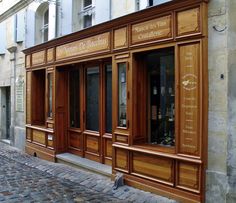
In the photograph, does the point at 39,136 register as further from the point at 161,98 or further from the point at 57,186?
the point at 161,98

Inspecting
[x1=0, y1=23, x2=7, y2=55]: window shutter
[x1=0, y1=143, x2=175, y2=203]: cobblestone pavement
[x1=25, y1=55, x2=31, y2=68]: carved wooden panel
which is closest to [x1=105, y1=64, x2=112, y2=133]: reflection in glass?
[x1=0, y1=143, x2=175, y2=203]: cobblestone pavement

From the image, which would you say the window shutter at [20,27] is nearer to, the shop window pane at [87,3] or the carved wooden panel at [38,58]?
the carved wooden panel at [38,58]

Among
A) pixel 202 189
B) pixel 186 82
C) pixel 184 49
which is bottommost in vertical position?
pixel 202 189

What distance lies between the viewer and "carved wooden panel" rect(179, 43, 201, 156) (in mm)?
5488

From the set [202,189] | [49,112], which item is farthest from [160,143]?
[49,112]

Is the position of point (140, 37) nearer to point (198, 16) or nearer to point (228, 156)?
point (198, 16)

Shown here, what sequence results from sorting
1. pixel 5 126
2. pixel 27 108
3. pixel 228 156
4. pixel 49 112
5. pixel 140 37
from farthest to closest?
pixel 5 126
pixel 27 108
pixel 49 112
pixel 140 37
pixel 228 156

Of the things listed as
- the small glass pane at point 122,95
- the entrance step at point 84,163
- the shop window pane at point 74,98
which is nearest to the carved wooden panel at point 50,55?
the shop window pane at point 74,98

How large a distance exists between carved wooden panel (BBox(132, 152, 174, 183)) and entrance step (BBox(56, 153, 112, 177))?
1.02m

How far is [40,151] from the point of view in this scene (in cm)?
1051

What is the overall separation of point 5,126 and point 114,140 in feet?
28.7

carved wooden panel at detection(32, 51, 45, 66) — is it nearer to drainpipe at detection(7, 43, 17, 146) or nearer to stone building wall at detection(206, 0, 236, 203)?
drainpipe at detection(7, 43, 17, 146)

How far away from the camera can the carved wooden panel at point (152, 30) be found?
19.7 feet

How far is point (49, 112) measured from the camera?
1021cm
